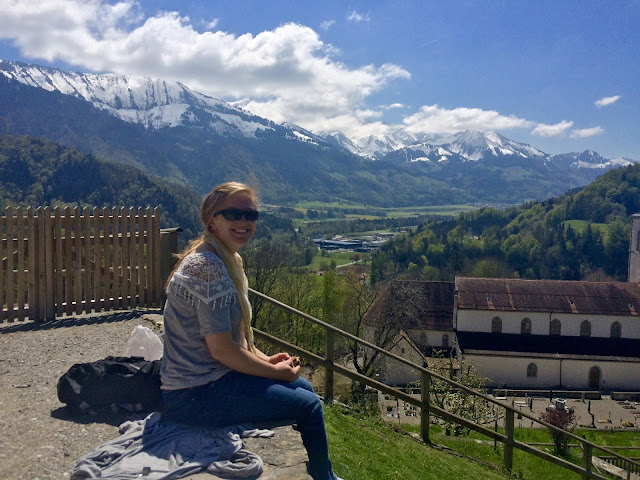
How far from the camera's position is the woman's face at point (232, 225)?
466cm

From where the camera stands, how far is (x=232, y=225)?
184 inches

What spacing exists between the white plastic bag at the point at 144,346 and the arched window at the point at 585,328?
177 ft

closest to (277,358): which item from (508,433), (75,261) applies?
(508,433)

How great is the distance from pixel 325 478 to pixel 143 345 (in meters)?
3.00

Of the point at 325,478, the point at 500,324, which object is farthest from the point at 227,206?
the point at 500,324

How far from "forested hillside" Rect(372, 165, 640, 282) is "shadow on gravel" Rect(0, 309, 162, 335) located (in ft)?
272

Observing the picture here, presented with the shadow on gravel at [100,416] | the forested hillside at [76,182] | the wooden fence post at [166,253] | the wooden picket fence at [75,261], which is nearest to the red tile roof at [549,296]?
the wooden fence post at [166,253]

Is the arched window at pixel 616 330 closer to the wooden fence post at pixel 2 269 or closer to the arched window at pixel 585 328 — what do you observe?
the arched window at pixel 585 328

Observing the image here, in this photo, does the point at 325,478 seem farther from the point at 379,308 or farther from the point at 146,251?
the point at 379,308

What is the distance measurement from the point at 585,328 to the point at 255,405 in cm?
5525

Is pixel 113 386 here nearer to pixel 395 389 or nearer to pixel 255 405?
pixel 255 405

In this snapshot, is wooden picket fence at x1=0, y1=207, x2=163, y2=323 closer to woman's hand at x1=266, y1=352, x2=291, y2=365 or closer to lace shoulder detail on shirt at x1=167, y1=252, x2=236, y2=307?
lace shoulder detail on shirt at x1=167, y1=252, x2=236, y2=307

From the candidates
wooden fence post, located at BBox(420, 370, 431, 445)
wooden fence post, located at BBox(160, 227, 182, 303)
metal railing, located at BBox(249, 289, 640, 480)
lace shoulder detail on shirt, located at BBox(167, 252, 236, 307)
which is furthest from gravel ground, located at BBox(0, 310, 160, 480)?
wooden fence post, located at BBox(420, 370, 431, 445)

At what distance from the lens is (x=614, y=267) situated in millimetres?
116688
